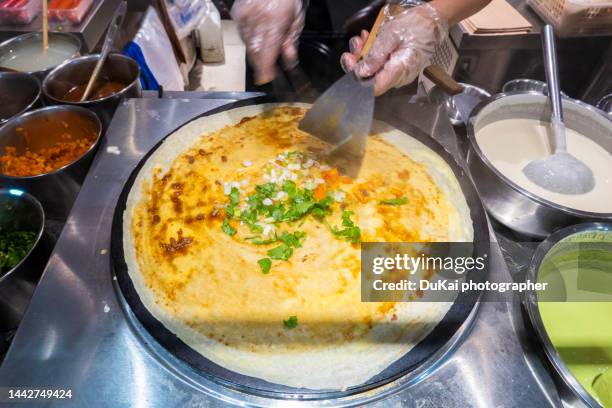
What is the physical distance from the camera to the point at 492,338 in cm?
147

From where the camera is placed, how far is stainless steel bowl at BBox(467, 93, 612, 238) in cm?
168

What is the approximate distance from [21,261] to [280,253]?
114cm

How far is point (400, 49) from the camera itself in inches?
76.7

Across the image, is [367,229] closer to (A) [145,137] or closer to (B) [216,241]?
(B) [216,241]

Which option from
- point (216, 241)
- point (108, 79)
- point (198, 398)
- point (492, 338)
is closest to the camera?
point (198, 398)

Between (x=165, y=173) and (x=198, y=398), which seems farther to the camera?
(x=165, y=173)

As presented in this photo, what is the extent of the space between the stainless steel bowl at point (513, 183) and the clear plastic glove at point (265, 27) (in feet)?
3.58

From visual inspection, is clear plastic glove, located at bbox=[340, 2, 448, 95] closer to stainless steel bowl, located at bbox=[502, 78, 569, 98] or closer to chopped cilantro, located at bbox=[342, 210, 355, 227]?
chopped cilantro, located at bbox=[342, 210, 355, 227]

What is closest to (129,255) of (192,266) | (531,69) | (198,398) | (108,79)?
(192,266)

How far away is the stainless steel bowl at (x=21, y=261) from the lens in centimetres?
165

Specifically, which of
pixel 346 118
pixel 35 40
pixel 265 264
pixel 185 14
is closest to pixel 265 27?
pixel 346 118

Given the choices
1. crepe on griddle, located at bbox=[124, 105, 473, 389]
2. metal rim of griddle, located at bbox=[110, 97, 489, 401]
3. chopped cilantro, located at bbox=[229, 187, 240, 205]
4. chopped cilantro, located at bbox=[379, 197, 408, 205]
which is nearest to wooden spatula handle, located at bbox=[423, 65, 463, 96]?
crepe on griddle, located at bbox=[124, 105, 473, 389]

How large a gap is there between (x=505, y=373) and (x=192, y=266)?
4.28 feet

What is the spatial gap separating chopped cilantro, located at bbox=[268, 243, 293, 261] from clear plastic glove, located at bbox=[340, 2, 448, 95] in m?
0.94
